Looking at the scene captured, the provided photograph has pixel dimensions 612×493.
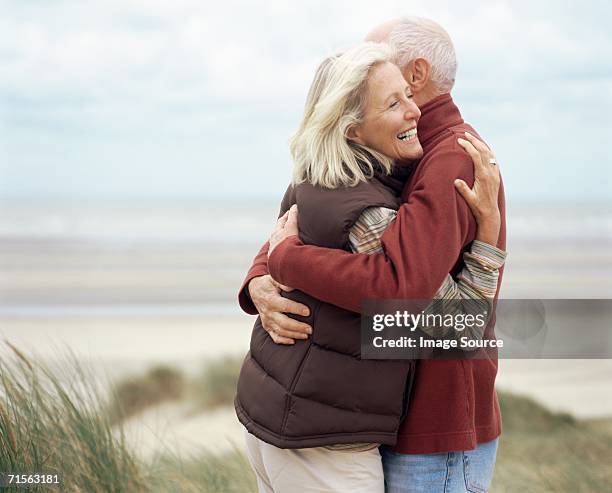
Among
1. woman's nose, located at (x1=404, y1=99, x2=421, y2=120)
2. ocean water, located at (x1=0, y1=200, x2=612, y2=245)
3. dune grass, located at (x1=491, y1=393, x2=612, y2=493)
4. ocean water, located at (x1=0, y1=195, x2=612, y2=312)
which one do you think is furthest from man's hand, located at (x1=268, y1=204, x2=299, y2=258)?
ocean water, located at (x1=0, y1=200, x2=612, y2=245)

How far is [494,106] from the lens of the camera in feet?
106

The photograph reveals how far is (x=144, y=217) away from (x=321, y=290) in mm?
28570

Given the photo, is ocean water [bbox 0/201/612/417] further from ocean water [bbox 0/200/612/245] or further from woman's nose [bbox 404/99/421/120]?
woman's nose [bbox 404/99/421/120]

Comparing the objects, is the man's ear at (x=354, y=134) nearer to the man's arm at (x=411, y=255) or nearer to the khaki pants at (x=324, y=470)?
the man's arm at (x=411, y=255)

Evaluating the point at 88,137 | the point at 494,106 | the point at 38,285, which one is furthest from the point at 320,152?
the point at 88,137

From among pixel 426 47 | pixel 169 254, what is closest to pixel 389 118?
pixel 426 47

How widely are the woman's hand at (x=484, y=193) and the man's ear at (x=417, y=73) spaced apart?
9.8 inches

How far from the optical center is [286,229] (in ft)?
6.56

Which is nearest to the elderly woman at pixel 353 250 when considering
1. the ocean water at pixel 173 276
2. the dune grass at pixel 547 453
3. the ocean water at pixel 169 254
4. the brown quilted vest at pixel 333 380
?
the brown quilted vest at pixel 333 380

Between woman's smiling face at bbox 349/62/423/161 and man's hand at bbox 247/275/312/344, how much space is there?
1.25ft

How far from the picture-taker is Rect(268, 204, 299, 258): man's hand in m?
1.98

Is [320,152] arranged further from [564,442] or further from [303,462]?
[564,442]

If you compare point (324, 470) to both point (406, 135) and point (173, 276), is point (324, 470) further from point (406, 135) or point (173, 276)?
point (173, 276)

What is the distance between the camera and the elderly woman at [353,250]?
185 centimetres
